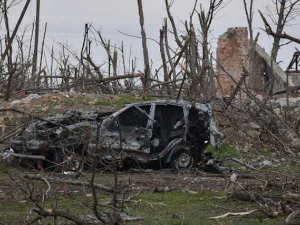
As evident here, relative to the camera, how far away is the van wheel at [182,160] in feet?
57.4

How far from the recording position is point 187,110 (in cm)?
1777

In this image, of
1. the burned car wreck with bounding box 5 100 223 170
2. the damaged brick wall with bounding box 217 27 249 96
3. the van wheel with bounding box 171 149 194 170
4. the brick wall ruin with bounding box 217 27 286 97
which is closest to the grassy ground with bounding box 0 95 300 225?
the burned car wreck with bounding box 5 100 223 170

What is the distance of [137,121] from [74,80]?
929 cm

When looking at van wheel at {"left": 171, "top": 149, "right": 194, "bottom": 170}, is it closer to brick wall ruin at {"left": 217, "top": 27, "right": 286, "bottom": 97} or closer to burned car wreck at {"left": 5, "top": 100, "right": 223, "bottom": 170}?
burned car wreck at {"left": 5, "top": 100, "right": 223, "bottom": 170}

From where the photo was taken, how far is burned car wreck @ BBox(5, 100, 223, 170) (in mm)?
16578

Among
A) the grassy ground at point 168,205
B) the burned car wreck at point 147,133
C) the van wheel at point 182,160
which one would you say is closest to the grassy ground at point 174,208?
the grassy ground at point 168,205

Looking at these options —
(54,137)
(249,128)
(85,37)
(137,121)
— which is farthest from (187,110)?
(85,37)

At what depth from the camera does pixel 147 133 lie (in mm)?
17125

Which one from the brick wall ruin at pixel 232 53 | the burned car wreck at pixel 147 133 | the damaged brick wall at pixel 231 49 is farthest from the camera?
the damaged brick wall at pixel 231 49

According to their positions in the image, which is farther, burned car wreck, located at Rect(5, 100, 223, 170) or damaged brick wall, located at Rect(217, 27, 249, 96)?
damaged brick wall, located at Rect(217, 27, 249, 96)

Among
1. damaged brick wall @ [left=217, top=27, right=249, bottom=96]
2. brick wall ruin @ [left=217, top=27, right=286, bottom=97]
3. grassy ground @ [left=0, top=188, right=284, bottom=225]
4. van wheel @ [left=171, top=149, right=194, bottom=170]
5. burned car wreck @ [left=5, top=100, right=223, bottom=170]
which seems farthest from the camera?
damaged brick wall @ [left=217, top=27, right=249, bottom=96]

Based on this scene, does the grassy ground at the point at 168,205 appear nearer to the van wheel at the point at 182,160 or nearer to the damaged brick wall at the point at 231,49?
the van wheel at the point at 182,160

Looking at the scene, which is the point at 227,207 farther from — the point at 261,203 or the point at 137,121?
the point at 137,121

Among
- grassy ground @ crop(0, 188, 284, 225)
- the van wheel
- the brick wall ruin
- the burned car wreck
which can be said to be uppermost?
the brick wall ruin
